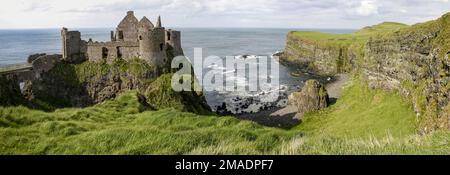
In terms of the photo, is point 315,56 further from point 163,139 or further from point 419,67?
point 163,139

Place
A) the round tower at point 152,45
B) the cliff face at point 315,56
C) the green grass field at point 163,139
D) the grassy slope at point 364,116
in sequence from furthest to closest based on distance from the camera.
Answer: the cliff face at point 315,56 → the round tower at point 152,45 → the grassy slope at point 364,116 → the green grass field at point 163,139

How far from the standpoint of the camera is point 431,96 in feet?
134

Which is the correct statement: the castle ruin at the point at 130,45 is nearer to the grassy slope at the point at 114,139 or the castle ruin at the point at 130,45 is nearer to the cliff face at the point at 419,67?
the cliff face at the point at 419,67

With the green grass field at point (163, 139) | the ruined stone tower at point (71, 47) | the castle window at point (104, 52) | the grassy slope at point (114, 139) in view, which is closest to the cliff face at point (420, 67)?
the green grass field at point (163, 139)

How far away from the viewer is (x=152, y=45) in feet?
185

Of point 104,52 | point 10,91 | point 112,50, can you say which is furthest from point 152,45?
point 10,91

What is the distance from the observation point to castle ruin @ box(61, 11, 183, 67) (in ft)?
185

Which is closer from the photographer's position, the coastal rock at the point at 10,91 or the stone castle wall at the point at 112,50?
the coastal rock at the point at 10,91

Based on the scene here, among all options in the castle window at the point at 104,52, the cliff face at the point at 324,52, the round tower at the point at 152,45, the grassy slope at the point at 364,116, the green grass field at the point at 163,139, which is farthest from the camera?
the cliff face at the point at 324,52

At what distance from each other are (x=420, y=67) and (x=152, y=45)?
33.4 meters

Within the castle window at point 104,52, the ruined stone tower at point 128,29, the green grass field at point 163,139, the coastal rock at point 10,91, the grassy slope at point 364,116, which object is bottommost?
the grassy slope at point 364,116

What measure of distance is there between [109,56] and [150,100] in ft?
38.8

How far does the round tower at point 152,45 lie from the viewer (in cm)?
5594
